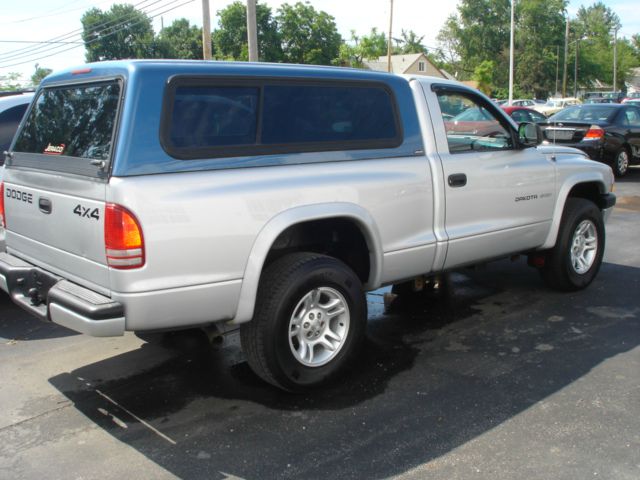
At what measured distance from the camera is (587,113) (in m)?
14.0

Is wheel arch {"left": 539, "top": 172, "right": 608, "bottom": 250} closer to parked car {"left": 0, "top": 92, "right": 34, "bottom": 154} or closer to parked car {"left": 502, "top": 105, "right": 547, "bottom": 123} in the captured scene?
parked car {"left": 0, "top": 92, "right": 34, "bottom": 154}

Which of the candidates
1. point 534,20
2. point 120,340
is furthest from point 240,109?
point 534,20

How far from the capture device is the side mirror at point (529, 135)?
520 centimetres

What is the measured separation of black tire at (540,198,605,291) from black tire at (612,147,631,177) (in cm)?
860

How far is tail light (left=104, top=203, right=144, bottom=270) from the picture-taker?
10.4 feet

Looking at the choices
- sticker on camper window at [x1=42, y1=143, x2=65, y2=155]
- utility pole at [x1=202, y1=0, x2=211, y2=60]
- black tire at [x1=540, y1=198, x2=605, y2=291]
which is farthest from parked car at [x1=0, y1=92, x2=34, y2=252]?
utility pole at [x1=202, y1=0, x2=211, y2=60]

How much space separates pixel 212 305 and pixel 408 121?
1.94 m

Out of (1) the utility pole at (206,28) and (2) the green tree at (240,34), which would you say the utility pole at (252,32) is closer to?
(1) the utility pole at (206,28)

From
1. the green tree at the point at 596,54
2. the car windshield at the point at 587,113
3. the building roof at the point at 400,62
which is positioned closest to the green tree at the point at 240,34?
the building roof at the point at 400,62

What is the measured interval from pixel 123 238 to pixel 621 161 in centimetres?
1317

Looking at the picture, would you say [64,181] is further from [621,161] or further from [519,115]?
[519,115]

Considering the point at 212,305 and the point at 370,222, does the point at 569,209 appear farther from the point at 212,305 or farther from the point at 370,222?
the point at 212,305

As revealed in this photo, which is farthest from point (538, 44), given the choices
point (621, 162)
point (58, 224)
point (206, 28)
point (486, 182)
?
point (58, 224)

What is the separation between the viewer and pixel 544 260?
5.85 metres
